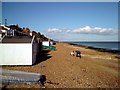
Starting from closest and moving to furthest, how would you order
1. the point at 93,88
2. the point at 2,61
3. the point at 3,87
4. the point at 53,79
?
the point at 3,87, the point at 93,88, the point at 53,79, the point at 2,61

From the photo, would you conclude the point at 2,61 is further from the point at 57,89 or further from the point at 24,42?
the point at 57,89

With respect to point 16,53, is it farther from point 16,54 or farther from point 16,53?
point 16,54

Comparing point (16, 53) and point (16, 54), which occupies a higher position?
point (16, 53)

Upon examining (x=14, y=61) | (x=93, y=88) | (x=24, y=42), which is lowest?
(x=93, y=88)

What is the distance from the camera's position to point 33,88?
12.2m

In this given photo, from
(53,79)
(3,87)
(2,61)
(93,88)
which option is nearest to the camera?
(3,87)

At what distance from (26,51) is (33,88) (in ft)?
28.4

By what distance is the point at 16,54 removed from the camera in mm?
20219

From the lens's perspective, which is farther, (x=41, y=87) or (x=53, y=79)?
(x=53, y=79)

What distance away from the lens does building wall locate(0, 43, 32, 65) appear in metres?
20.0

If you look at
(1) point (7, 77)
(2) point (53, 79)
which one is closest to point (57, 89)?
(2) point (53, 79)

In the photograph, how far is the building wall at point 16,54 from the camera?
65.7ft

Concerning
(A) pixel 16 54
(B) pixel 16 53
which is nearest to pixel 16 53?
(B) pixel 16 53

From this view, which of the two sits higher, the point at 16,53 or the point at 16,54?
the point at 16,53
